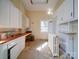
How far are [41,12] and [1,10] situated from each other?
26.7 feet

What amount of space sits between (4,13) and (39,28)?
7955 millimetres

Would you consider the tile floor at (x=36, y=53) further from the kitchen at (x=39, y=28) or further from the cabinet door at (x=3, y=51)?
the cabinet door at (x=3, y=51)

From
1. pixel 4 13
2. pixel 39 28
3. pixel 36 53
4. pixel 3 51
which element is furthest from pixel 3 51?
pixel 39 28

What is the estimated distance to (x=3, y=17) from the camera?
3.71 meters

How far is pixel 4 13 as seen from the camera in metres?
3.73

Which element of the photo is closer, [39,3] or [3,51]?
[3,51]

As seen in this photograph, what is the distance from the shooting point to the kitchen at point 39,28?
3.42m

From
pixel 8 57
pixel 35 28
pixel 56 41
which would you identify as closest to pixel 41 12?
pixel 35 28

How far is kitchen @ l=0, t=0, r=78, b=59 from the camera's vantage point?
342 cm

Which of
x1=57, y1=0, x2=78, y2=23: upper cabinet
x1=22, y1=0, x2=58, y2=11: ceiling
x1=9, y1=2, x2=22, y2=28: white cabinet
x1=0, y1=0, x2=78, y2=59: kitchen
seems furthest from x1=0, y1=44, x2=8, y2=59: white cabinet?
Result: x1=22, y1=0, x2=58, y2=11: ceiling

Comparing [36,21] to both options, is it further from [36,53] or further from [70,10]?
[70,10]

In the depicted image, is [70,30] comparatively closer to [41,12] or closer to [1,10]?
[1,10]

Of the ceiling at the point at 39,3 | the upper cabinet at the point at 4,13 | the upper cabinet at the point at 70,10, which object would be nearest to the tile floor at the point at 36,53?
the upper cabinet at the point at 4,13

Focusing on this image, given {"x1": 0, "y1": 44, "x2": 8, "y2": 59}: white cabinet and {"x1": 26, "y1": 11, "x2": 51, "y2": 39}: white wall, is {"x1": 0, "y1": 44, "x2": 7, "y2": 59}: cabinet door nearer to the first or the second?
{"x1": 0, "y1": 44, "x2": 8, "y2": 59}: white cabinet
